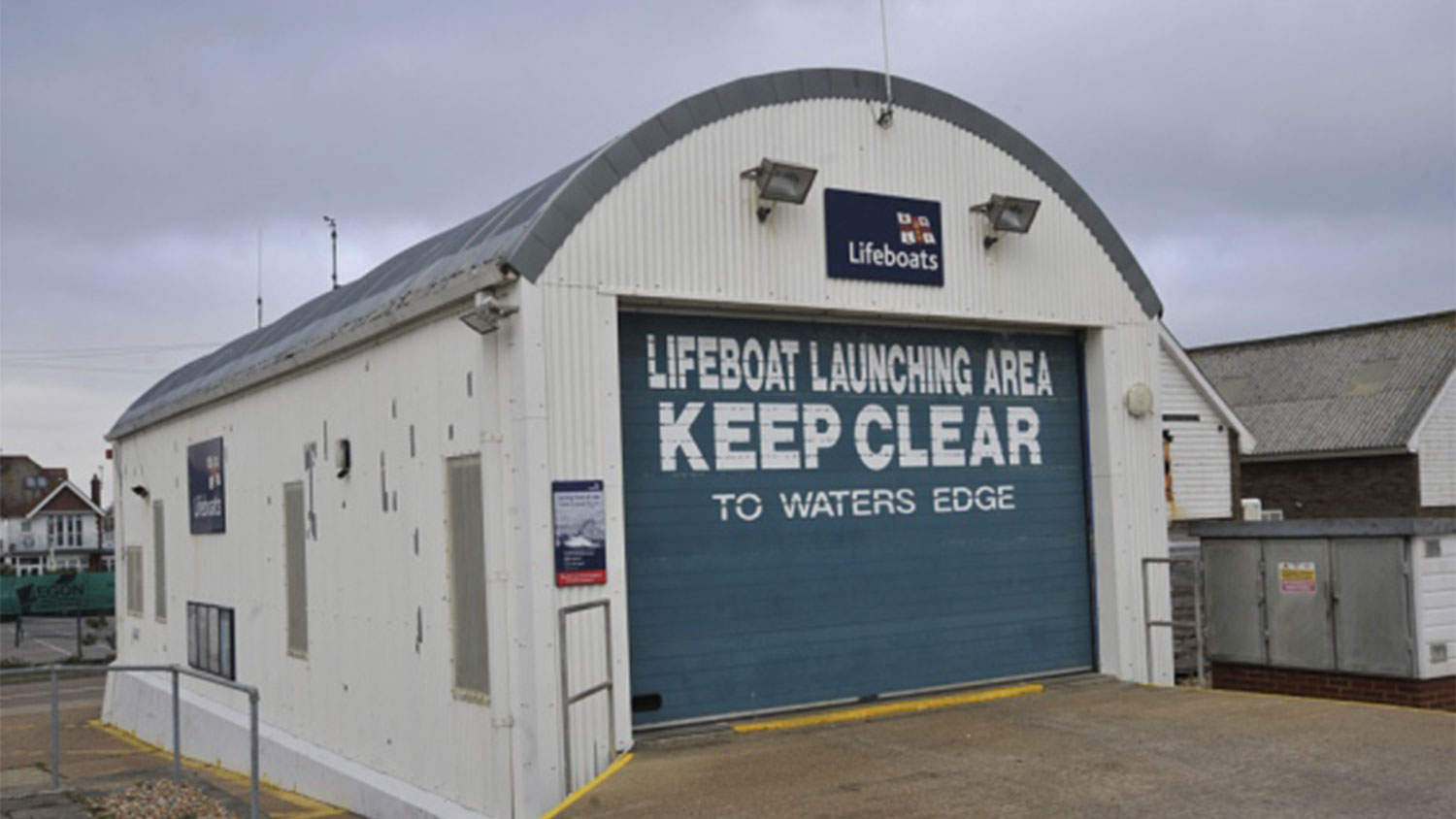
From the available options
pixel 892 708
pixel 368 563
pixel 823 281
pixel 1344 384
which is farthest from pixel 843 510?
pixel 1344 384

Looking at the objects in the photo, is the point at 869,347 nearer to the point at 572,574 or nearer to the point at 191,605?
the point at 572,574

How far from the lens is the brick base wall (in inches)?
427

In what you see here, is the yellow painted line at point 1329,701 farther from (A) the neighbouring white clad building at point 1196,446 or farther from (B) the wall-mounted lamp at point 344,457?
(A) the neighbouring white clad building at point 1196,446

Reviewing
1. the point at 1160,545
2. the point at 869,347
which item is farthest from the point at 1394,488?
the point at 869,347

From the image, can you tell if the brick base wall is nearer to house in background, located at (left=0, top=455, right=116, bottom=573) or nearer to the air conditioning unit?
the air conditioning unit

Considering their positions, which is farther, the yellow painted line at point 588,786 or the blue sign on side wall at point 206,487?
the blue sign on side wall at point 206,487

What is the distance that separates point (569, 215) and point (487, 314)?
0.87 metres

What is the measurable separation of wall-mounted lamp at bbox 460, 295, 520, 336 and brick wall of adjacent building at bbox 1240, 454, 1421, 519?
28.9 metres

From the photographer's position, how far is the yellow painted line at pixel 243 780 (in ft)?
38.4

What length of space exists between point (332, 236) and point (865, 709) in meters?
15.7

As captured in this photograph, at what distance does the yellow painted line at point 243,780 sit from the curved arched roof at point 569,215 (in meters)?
3.91

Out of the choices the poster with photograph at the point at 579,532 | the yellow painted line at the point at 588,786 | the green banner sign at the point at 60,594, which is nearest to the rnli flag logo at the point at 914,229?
the poster with photograph at the point at 579,532

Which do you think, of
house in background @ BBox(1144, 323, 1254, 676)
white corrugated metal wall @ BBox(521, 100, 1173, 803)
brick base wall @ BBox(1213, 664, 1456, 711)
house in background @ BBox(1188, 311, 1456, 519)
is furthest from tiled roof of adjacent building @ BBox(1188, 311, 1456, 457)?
white corrugated metal wall @ BBox(521, 100, 1173, 803)

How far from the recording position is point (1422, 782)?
7.81m
